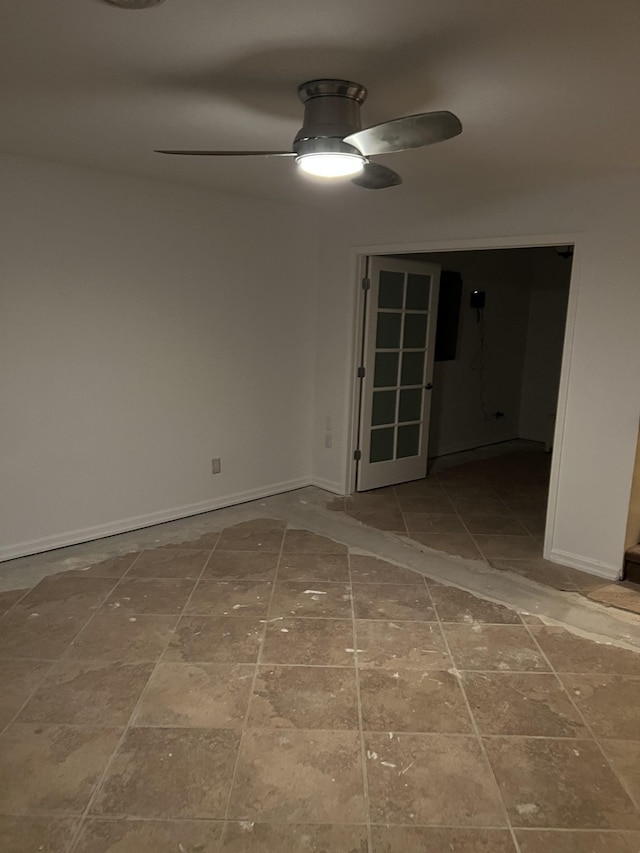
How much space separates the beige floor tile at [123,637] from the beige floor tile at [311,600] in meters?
0.53

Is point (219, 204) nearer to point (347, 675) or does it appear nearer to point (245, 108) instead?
point (245, 108)

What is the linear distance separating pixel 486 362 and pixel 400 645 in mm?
4387

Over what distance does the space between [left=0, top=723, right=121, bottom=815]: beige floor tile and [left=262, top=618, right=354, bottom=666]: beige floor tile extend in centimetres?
74

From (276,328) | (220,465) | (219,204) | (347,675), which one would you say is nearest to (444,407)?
(276,328)

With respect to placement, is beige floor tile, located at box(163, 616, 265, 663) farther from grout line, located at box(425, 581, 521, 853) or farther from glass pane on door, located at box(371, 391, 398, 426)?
glass pane on door, located at box(371, 391, 398, 426)

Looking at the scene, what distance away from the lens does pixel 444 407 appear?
6.12 metres

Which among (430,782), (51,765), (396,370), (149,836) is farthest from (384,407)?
(149,836)

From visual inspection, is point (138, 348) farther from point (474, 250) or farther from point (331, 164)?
point (474, 250)

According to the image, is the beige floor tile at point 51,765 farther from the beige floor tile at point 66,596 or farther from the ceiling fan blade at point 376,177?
the ceiling fan blade at point 376,177

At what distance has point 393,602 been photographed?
3.08m

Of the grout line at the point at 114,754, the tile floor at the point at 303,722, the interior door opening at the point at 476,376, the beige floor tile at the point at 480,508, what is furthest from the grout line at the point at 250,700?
the interior door opening at the point at 476,376

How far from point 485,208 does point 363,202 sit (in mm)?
987

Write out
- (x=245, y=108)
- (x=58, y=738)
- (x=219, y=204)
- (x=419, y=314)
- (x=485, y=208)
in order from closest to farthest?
(x=58, y=738) → (x=245, y=108) → (x=485, y=208) → (x=219, y=204) → (x=419, y=314)

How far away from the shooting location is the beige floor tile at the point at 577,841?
168 centimetres
